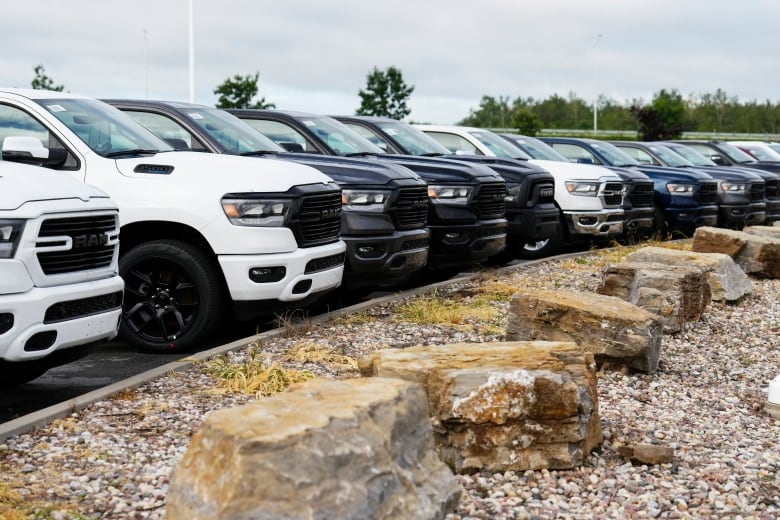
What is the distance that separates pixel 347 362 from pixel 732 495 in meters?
3.12

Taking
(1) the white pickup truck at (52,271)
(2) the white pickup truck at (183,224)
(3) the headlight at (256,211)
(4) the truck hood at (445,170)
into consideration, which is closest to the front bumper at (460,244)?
(4) the truck hood at (445,170)

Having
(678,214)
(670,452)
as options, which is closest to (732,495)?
(670,452)

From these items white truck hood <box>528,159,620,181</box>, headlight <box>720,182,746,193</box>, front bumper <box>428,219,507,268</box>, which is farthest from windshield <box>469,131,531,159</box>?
headlight <box>720,182,746,193</box>

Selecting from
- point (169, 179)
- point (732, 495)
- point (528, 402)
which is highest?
point (169, 179)

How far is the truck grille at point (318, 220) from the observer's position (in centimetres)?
825

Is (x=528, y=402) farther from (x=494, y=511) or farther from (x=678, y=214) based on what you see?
(x=678, y=214)

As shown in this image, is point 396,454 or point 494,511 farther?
point 494,511

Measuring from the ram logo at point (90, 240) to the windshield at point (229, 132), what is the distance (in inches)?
125

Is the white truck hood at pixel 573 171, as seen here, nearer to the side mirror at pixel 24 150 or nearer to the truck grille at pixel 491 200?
the truck grille at pixel 491 200

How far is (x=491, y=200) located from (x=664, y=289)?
2.92 meters

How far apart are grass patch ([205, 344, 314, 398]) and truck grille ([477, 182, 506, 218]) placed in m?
4.98

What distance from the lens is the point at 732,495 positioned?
5.01 metres

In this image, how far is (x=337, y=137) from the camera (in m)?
11.8

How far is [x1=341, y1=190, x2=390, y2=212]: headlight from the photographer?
9.74 m
